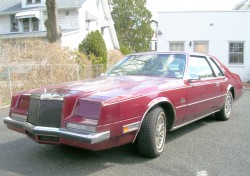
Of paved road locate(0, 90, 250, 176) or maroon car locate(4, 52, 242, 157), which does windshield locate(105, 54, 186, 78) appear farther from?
paved road locate(0, 90, 250, 176)

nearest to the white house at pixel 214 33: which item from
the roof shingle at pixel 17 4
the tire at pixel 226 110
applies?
the roof shingle at pixel 17 4

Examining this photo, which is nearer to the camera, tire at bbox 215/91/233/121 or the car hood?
the car hood

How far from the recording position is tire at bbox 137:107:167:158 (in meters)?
4.27

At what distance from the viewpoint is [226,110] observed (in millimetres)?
7027

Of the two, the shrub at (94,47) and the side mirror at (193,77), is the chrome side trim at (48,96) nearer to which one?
the side mirror at (193,77)

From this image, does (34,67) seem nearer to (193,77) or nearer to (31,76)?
(31,76)

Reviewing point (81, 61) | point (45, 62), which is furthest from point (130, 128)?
point (81, 61)

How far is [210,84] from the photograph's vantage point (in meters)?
5.94

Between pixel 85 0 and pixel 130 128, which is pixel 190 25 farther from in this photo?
pixel 130 128

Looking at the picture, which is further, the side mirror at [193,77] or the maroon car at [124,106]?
the side mirror at [193,77]

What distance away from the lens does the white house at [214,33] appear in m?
17.5

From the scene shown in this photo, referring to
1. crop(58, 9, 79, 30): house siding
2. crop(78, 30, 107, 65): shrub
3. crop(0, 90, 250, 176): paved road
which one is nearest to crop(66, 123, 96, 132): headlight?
crop(0, 90, 250, 176): paved road

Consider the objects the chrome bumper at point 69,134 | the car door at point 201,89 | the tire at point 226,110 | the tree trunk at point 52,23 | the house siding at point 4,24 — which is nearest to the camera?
the chrome bumper at point 69,134

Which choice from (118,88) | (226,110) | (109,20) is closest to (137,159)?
(118,88)
